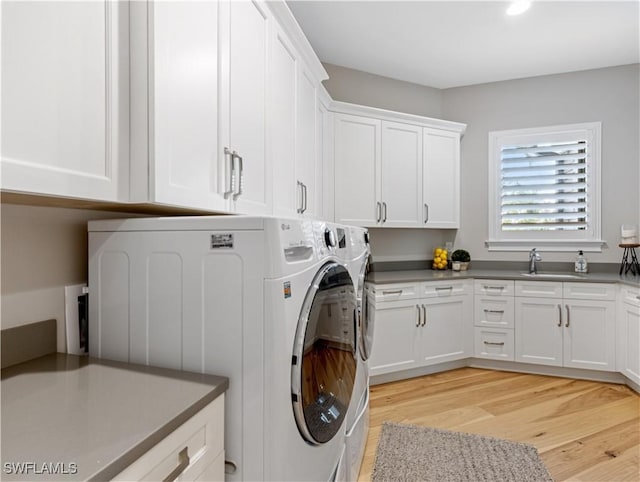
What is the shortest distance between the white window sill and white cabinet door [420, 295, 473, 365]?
2.55ft

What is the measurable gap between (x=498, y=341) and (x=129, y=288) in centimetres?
304

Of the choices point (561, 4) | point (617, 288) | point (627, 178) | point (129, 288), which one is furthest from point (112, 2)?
point (627, 178)

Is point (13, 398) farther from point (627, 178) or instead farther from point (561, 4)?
point (627, 178)

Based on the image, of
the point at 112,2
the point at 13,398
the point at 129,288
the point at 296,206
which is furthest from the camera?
the point at 296,206

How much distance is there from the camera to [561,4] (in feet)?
8.02

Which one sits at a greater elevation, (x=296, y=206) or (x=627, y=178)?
(x=627, y=178)

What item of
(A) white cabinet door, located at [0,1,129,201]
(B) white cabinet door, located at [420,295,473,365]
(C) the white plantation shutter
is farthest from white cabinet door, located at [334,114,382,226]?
(A) white cabinet door, located at [0,1,129,201]

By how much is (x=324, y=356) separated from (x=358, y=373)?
2.02 feet

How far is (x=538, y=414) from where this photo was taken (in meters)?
2.42

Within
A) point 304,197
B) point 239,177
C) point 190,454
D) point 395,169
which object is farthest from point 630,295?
point 190,454

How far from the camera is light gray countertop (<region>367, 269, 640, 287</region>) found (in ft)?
9.43

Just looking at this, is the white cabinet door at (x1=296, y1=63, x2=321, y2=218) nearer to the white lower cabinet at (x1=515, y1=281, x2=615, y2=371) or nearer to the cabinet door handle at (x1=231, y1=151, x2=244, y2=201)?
the cabinet door handle at (x1=231, y1=151, x2=244, y2=201)

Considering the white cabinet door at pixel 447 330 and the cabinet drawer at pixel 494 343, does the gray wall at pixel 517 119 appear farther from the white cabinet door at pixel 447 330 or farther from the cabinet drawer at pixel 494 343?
the cabinet drawer at pixel 494 343

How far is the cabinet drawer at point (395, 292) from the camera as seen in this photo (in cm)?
289
